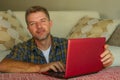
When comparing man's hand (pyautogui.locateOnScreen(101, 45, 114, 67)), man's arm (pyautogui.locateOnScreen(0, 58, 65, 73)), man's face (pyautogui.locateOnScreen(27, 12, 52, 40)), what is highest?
man's face (pyautogui.locateOnScreen(27, 12, 52, 40))

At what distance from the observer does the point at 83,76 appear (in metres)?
1.40

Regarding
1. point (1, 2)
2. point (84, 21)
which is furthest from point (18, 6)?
point (84, 21)

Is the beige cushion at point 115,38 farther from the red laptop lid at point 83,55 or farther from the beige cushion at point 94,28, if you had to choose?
the red laptop lid at point 83,55

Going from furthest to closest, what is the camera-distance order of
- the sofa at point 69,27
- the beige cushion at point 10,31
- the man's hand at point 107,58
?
the beige cushion at point 10,31 < the sofa at point 69,27 < the man's hand at point 107,58

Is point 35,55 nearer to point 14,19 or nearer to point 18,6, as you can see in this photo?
point 14,19

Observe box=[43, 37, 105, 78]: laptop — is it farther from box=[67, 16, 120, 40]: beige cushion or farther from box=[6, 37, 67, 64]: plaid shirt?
box=[67, 16, 120, 40]: beige cushion

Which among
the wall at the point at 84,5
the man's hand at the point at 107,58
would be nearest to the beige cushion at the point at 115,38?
the wall at the point at 84,5

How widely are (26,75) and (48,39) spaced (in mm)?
504

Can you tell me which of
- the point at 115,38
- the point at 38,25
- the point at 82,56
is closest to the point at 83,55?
the point at 82,56

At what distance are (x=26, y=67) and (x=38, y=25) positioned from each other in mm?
323

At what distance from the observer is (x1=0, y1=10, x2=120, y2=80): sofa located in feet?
7.64

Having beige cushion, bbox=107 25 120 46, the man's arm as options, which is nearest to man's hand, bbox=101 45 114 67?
the man's arm

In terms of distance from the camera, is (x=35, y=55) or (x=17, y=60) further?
(x=35, y=55)

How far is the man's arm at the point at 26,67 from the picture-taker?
1.49 metres
